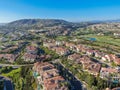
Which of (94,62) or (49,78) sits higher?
(49,78)

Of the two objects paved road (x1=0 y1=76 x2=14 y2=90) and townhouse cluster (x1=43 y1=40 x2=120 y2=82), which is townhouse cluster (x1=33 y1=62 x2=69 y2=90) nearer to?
paved road (x1=0 y1=76 x2=14 y2=90)

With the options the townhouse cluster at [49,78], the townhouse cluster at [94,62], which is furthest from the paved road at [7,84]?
the townhouse cluster at [94,62]

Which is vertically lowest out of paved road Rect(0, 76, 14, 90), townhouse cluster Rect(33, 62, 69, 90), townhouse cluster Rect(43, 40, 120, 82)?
paved road Rect(0, 76, 14, 90)

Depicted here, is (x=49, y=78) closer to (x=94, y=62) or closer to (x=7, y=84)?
(x=7, y=84)

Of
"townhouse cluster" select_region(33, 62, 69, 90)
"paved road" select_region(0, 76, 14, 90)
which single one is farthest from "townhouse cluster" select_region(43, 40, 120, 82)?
"paved road" select_region(0, 76, 14, 90)

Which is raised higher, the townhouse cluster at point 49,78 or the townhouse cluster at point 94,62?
the townhouse cluster at point 49,78

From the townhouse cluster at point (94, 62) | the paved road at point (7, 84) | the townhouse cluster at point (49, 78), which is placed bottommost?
the paved road at point (7, 84)

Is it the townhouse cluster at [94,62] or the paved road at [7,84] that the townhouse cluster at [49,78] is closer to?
the paved road at [7,84]

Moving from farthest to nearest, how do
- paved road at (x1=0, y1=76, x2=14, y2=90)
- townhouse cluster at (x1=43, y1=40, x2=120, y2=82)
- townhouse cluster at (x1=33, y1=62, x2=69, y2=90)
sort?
townhouse cluster at (x1=43, y1=40, x2=120, y2=82)
paved road at (x1=0, y1=76, x2=14, y2=90)
townhouse cluster at (x1=33, y1=62, x2=69, y2=90)

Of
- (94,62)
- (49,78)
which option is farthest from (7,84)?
(94,62)
